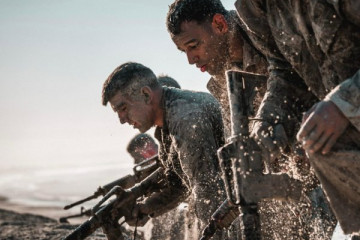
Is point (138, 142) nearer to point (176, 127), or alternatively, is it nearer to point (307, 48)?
point (176, 127)

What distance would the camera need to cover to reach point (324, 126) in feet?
6.12

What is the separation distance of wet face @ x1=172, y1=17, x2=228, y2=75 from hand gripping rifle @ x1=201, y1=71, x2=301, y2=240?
4.36ft

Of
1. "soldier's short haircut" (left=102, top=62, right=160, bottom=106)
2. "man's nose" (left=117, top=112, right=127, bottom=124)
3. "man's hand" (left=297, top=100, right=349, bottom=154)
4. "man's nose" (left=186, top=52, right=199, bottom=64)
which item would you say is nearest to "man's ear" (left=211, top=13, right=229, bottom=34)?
"man's nose" (left=186, top=52, right=199, bottom=64)

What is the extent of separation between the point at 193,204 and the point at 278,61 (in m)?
1.40

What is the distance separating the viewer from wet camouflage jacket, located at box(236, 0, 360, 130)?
6.39 ft

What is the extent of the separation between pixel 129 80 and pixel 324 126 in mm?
2631

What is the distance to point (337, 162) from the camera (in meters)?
1.91

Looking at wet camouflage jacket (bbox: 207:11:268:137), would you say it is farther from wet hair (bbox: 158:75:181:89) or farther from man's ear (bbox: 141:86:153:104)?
wet hair (bbox: 158:75:181:89)

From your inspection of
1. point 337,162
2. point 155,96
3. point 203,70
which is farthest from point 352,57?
point 155,96

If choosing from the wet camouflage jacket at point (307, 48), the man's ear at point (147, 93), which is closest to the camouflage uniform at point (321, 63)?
the wet camouflage jacket at point (307, 48)

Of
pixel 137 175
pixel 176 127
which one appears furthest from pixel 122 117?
pixel 137 175

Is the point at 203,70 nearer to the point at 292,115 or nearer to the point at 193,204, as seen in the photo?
the point at 193,204

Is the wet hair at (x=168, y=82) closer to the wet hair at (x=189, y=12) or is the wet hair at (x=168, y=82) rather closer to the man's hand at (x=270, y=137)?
the wet hair at (x=189, y=12)

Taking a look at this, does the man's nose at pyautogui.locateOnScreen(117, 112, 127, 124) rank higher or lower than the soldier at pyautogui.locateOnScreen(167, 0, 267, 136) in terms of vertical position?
lower
